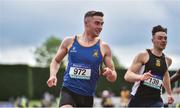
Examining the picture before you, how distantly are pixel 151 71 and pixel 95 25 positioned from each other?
1.34m

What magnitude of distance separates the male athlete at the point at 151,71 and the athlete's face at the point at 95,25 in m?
1.01

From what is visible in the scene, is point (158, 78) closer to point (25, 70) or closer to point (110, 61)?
point (110, 61)

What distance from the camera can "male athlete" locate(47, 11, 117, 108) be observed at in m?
9.23

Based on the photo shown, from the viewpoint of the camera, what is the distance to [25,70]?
5122 centimetres

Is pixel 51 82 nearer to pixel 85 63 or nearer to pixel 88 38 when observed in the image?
pixel 85 63

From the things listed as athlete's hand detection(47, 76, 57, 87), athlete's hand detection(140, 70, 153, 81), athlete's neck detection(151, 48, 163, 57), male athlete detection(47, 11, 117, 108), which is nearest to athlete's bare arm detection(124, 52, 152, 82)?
athlete's neck detection(151, 48, 163, 57)

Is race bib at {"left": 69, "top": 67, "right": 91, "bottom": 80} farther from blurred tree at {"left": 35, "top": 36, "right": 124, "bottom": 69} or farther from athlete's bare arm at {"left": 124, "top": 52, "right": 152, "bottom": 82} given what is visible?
blurred tree at {"left": 35, "top": 36, "right": 124, "bottom": 69}

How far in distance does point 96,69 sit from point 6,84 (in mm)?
42975

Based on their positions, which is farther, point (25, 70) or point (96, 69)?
point (25, 70)

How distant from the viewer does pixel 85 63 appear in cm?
928

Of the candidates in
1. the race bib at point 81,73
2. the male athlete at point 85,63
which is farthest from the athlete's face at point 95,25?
the race bib at point 81,73


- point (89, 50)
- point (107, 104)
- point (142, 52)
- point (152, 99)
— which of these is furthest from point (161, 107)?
point (107, 104)

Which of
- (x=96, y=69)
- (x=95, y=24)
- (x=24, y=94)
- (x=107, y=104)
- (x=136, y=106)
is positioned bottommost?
(x=24, y=94)

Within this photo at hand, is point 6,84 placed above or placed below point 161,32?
below
